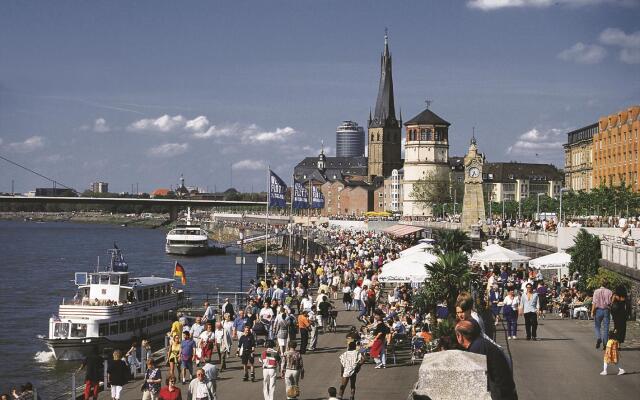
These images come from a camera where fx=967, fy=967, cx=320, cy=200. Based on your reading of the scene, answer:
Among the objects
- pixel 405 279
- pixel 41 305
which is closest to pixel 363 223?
pixel 41 305

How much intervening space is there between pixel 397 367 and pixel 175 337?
5.08m

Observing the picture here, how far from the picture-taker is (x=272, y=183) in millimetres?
45781

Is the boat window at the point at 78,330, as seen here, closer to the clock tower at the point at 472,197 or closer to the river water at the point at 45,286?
the river water at the point at 45,286

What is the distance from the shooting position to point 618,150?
80.9 metres

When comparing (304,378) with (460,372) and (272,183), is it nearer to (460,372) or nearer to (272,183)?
(460,372)

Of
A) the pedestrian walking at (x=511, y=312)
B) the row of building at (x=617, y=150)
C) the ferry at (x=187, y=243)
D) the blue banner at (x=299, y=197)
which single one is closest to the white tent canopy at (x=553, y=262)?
the pedestrian walking at (x=511, y=312)

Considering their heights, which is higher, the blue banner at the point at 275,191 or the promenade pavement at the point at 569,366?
the blue banner at the point at 275,191

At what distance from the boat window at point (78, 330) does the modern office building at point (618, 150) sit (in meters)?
47.1

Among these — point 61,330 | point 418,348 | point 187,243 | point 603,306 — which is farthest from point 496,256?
point 187,243

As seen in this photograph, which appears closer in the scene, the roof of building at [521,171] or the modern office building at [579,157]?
the modern office building at [579,157]

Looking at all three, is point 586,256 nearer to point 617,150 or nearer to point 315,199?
point 315,199

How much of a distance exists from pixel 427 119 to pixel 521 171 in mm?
33448

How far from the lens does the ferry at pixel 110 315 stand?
33750mm

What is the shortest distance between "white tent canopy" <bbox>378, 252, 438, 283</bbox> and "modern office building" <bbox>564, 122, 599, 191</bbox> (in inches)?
3150
